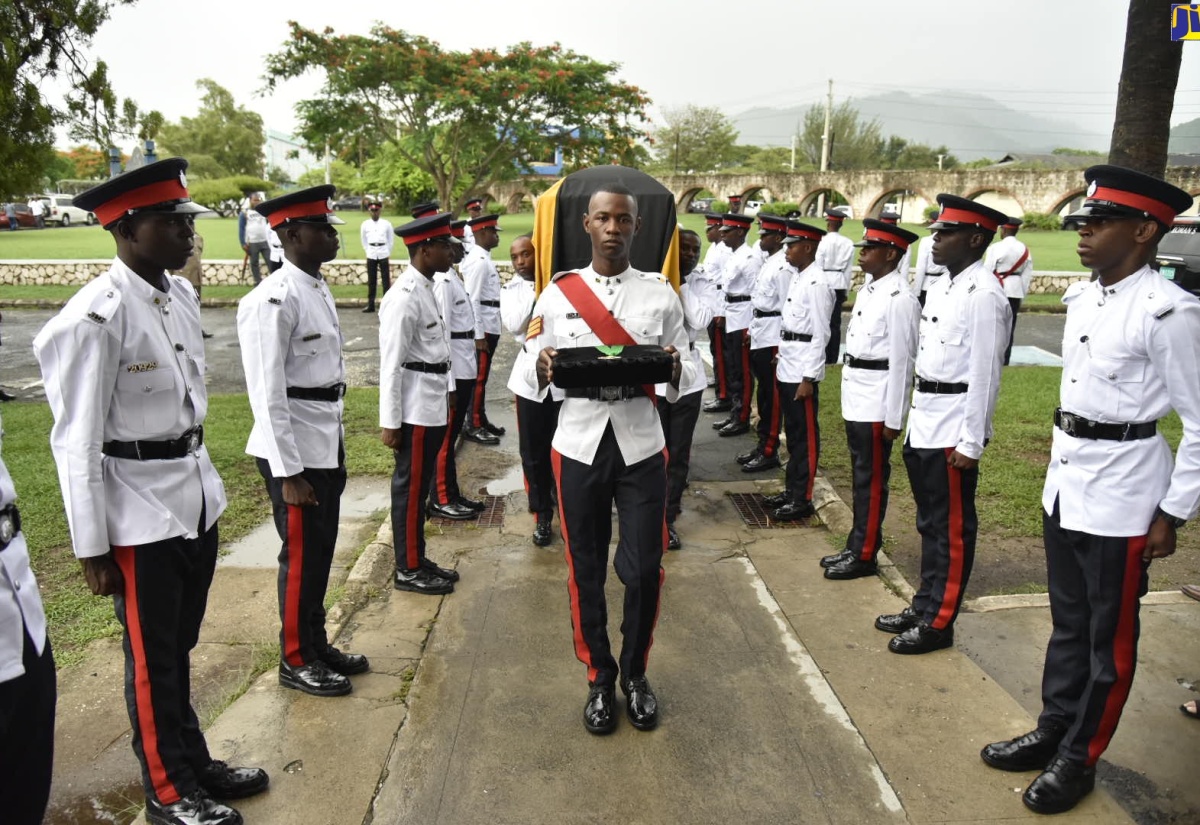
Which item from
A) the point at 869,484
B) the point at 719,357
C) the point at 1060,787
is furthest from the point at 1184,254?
the point at 1060,787

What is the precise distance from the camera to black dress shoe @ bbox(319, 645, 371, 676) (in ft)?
11.7

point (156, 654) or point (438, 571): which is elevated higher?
point (156, 654)

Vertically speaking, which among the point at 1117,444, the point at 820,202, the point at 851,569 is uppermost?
the point at 820,202

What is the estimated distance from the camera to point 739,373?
8.35 metres

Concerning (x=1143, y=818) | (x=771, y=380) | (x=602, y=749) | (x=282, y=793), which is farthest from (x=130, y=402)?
(x=771, y=380)

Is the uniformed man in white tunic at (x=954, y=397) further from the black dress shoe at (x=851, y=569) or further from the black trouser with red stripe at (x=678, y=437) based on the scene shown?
the black trouser with red stripe at (x=678, y=437)

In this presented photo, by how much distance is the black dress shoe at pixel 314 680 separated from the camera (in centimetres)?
339

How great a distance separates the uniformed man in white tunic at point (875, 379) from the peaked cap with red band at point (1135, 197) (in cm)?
167

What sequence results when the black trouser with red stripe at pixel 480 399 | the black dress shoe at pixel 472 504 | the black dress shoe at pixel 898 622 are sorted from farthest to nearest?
the black trouser with red stripe at pixel 480 399 → the black dress shoe at pixel 472 504 → the black dress shoe at pixel 898 622

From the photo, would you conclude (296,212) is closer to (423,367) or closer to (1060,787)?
(423,367)

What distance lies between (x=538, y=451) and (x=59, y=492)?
3.49 meters

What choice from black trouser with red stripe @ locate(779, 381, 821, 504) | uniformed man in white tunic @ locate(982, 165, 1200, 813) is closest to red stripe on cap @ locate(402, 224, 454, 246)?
black trouser with red stripe @ locate(779, 381, 821, 504)

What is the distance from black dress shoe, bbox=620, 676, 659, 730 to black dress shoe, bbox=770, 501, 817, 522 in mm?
2559

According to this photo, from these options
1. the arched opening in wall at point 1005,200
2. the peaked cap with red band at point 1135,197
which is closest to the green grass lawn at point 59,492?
the peaked cap with red band at point 1135,197
